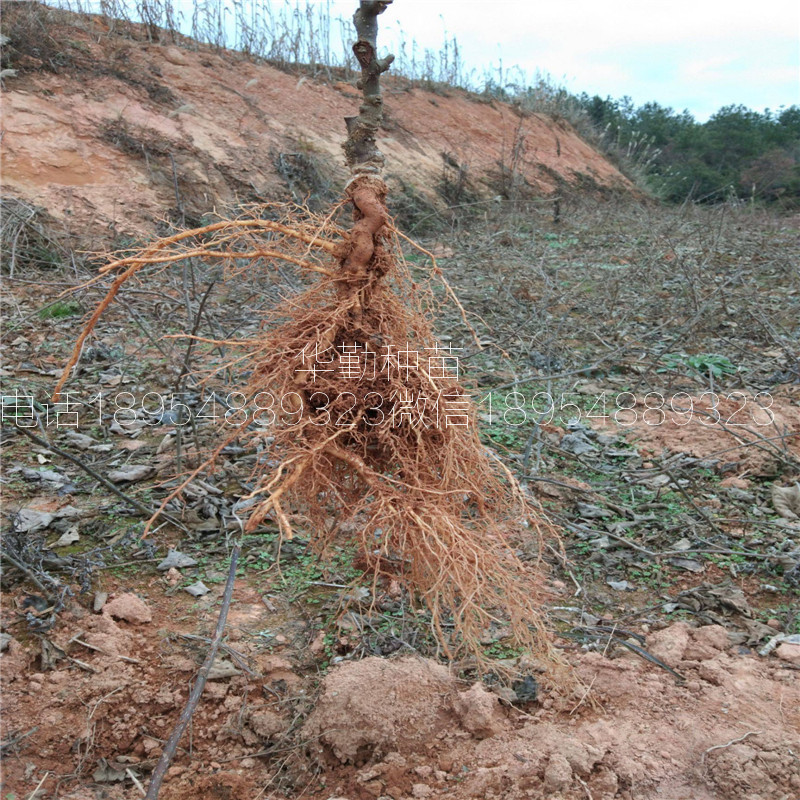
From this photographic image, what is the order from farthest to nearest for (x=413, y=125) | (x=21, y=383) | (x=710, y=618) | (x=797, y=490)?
(x=413, y=125), (x=21, y=383), (x=797, y=490), (x=710, y=618)

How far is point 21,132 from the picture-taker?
6.57 metres

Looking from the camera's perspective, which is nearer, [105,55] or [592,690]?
[592,690]

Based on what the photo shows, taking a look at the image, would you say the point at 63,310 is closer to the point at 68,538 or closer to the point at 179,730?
the point at 68,538

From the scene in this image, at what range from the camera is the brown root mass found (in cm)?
193

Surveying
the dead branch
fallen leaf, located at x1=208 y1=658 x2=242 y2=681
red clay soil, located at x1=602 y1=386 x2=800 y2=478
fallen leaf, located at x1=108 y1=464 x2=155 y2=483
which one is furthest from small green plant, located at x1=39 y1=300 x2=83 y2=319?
red clay soil, located at x1=602 y1=386 x2=800 y2=478

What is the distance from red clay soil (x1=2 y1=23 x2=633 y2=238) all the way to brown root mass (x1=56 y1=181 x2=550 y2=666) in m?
3.67

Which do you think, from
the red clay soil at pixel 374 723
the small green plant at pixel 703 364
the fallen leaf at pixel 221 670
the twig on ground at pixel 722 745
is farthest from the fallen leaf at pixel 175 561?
the small green plant at pixel 703 364

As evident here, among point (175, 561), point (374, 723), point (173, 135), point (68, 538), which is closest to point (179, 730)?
point (374, 723)

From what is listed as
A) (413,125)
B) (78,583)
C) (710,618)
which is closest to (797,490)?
(710,618)

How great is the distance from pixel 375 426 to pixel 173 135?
22.7ft

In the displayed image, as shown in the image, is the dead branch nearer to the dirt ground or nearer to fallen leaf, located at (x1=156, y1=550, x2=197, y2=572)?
the dirt ground

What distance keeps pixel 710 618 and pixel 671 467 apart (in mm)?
1024

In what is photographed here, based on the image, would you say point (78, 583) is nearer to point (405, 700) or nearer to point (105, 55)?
point (405, 700)

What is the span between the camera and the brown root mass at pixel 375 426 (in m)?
1.93
